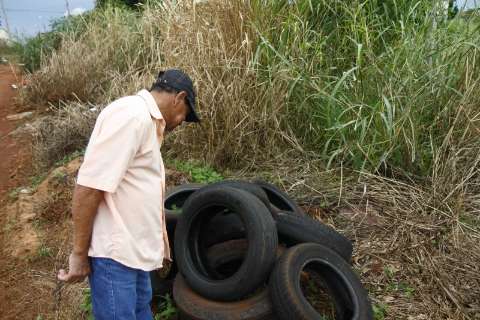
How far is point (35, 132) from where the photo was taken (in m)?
7.30

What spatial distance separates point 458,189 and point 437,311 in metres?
1.19

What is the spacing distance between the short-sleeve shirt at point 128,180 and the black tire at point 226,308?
73 cm

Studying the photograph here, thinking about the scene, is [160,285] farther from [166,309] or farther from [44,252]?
[44,252]

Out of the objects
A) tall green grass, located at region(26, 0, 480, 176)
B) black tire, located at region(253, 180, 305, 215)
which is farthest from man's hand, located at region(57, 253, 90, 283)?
tall green grass, located at region(26, 0, 480, 176)

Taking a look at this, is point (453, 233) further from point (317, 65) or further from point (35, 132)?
point (35, 132)

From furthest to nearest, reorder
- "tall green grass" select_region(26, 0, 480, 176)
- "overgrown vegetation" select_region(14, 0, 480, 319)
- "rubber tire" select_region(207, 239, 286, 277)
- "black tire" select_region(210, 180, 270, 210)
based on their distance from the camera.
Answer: "tall green grass" select_region(26, 0, 480, 176) → "overgrown vegetation" select_region(14, 0, 480, 319) → "black tire" select_region(210, 180, 270, 210) → "rubber tire" select_region(207, 239, 286, 277)

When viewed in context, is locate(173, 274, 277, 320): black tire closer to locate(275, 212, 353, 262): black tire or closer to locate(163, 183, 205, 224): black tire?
locate(275, 212, 353, 262): black tire

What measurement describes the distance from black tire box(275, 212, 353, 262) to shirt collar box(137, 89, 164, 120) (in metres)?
1.44

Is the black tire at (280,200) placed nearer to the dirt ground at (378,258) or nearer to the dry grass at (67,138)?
the dirt ground at (378,258)

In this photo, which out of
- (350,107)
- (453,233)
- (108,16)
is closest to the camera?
(453,233)

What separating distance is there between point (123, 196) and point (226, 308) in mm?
1169

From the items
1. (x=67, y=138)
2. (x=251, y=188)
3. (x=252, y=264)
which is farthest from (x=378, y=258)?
(x=67, y=138)

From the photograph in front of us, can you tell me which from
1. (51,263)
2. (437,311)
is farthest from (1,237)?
(437,311)

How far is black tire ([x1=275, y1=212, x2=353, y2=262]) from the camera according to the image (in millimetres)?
3230
